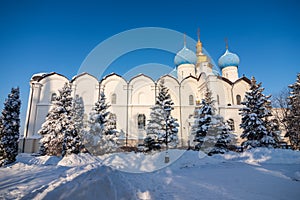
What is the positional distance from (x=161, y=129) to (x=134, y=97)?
8.47 m

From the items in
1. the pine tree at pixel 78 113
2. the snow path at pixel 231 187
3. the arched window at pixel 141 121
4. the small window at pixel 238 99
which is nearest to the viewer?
the snow path at pixel 231 187

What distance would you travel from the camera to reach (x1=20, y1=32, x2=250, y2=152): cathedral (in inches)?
846

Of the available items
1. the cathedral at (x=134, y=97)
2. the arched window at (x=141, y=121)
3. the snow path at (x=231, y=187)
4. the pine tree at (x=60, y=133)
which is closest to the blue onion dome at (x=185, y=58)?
the cathedral at (x=134, y=97)

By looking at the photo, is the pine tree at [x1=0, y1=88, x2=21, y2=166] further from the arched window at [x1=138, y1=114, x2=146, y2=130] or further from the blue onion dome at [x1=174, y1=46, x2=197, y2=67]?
the blue onion dome at [x1=174, y1=46, x2=197, y2=67]

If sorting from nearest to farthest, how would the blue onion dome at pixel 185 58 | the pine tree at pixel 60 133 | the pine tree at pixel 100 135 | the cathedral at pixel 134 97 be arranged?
1. the pine tree at pixel 60 133
2. the pine tree at pixel 100 135
3. the cathedral at pixel 134 97
4. the blue onion dome at pixel 185 58

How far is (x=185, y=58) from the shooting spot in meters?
28.6

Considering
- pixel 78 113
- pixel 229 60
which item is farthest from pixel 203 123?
pixel 229 60

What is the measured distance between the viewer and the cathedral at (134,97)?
2148cm

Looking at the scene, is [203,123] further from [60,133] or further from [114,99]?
[114,99]

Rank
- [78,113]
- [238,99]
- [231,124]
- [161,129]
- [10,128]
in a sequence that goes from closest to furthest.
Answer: [10,128] → [161,129] → [78,113] → [231,124] → [238,99]

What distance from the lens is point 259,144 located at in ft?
46.9

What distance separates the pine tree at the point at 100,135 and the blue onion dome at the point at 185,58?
16.1 m

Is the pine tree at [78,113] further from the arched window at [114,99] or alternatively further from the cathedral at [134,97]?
the arched window at [114,99]

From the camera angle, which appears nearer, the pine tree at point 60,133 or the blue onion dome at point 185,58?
the pine tree at point 60,133
